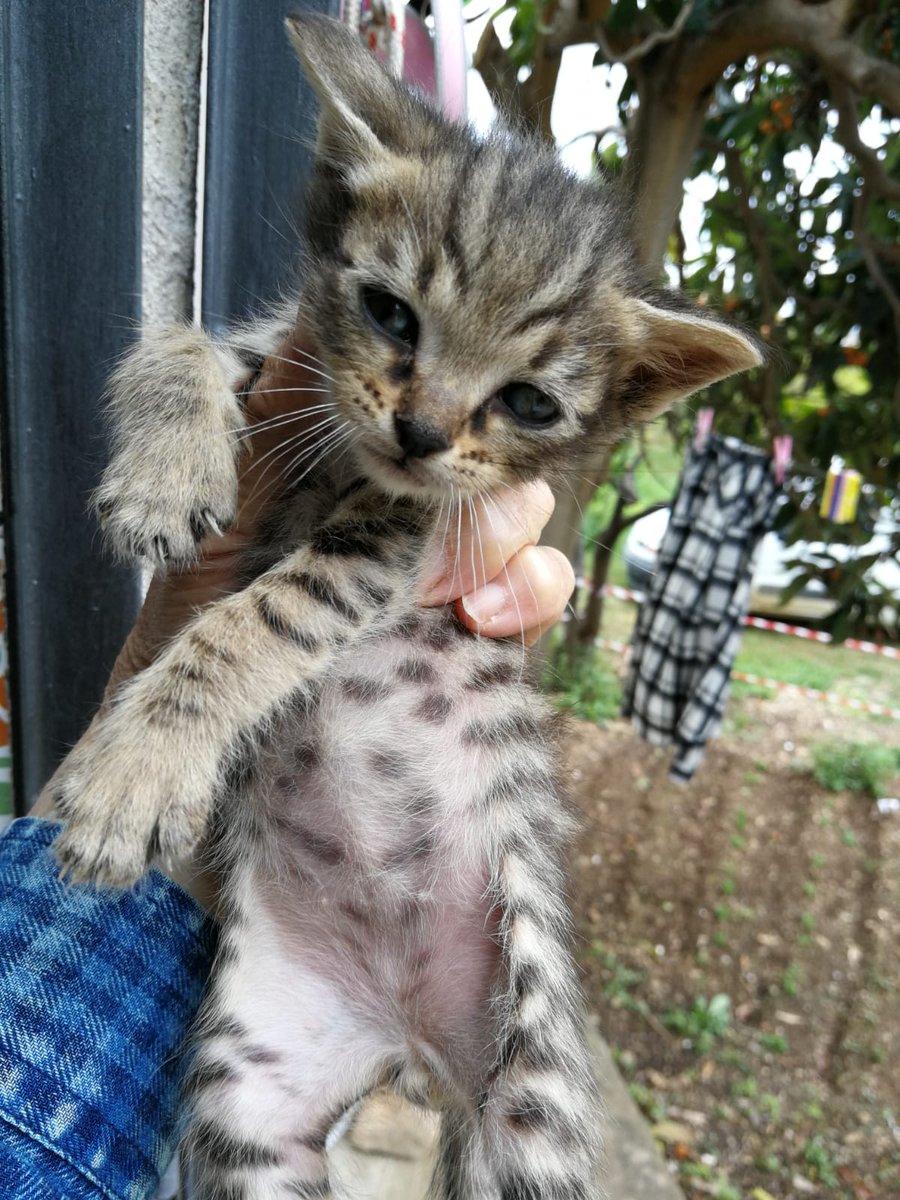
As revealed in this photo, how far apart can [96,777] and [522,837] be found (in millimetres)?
835

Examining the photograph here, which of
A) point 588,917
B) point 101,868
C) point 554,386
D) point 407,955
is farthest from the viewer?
point 588,917

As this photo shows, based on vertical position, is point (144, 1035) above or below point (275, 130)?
below

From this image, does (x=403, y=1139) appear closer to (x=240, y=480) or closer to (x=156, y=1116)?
(x=156, y=1116)

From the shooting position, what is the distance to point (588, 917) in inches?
194

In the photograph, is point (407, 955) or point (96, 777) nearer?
point (96, 777)

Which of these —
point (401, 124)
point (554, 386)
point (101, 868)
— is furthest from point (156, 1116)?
point (401, 124)

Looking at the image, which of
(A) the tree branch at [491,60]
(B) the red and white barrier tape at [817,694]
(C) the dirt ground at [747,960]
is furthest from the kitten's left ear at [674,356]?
(B) the red and white barrier tape at [817,694]

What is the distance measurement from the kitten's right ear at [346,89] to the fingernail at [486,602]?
856 mm

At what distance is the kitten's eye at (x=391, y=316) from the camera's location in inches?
61.0

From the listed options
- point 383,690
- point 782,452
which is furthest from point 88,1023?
point 782,452

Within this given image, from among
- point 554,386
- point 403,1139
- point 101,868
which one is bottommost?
point 403,1139

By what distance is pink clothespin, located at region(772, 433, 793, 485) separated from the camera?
4.09 meters

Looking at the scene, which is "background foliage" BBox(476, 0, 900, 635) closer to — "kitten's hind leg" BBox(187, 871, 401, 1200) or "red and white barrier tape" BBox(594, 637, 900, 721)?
"kitten's hind leg" BBox(187, 871, 401, 1200)

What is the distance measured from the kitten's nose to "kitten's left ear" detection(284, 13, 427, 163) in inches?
21.1
